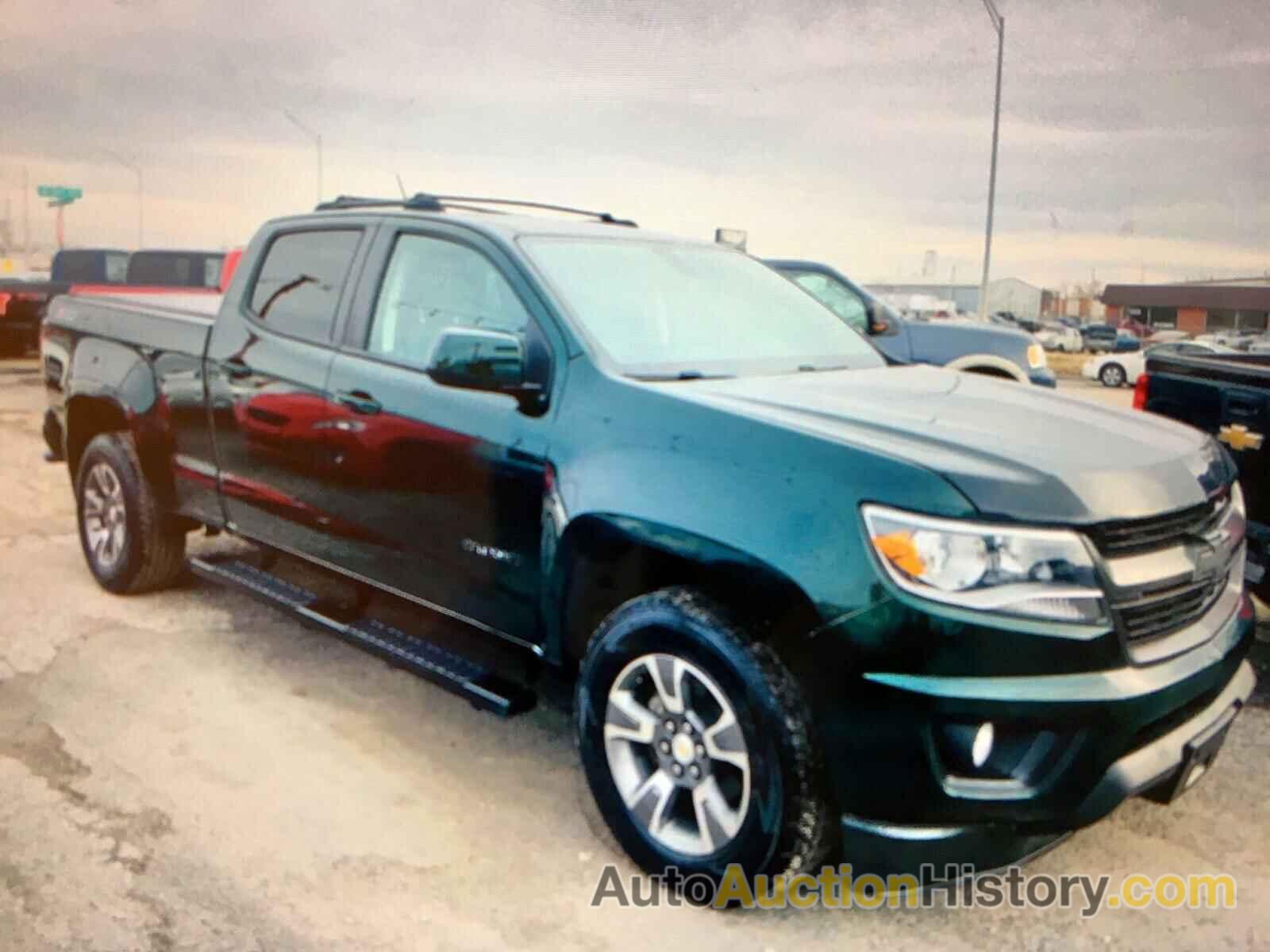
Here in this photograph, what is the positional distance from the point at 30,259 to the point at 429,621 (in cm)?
3953

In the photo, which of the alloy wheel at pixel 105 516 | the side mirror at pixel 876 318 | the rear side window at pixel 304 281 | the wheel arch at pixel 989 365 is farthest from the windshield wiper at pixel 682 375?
the wheel arch at pixel 989 365

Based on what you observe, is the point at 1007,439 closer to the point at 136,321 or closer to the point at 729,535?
the point at 729,535

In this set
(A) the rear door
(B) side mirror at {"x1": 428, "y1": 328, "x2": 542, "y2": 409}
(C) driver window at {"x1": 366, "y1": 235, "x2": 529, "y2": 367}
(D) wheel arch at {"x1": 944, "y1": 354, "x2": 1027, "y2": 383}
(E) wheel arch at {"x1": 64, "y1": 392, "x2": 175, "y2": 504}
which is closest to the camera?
(B) side mirror at {"x1": 428, "y1": 328, "x2": 542, "y2": 409}

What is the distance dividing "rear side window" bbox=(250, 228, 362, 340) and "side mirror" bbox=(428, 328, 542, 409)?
1.01 metres

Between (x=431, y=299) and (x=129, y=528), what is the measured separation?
216 centimetres

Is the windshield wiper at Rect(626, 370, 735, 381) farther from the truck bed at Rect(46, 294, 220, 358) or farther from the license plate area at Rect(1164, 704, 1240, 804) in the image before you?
the truck bed at Rect(46, 294, 220, 358)

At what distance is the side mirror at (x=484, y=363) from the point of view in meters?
3.11

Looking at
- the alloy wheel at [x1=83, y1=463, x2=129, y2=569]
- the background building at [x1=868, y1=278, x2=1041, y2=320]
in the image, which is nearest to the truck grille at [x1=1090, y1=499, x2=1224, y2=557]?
the alloy wheel at [x1=83, y1=463, x2=129, y2=569]

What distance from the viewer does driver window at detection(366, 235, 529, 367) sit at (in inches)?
139

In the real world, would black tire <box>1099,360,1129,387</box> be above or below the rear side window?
below

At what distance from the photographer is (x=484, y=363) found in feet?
10.2

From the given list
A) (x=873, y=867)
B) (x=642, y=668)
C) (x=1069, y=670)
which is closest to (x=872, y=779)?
(x=873, y=867)

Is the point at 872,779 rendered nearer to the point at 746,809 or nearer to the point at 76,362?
the point at 746,809

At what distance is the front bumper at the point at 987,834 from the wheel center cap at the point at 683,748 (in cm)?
42
